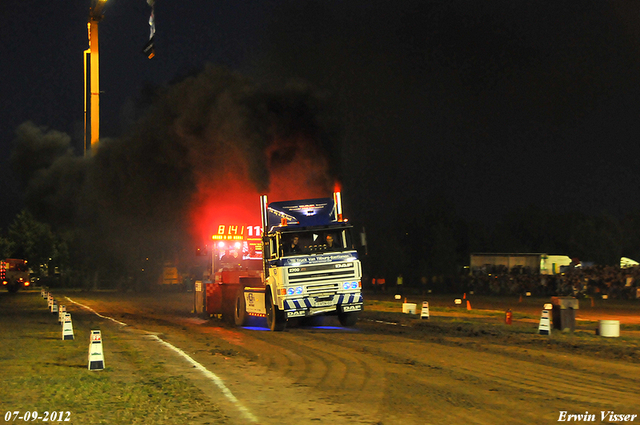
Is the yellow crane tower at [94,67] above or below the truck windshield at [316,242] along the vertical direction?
above

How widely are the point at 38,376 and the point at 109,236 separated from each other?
1650 inches

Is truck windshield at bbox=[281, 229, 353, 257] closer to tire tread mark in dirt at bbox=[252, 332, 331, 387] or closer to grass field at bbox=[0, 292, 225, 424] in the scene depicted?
tire tread mark in dirt at bbox=[252, 332, 331, 387]

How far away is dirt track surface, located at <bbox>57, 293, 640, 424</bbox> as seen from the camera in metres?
8.55

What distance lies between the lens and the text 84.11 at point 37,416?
8.08 m

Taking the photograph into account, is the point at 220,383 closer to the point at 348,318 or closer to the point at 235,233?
the point at 348,318

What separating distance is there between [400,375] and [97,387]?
487 centimetres

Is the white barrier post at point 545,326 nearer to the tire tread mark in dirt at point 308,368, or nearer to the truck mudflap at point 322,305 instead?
the truck mudflap at point 322,305

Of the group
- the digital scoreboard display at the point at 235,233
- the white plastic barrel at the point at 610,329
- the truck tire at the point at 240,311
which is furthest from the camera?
the digital scoreboard display at the point at 235,233

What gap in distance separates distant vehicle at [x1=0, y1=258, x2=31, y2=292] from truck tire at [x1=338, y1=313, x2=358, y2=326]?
1900 inches

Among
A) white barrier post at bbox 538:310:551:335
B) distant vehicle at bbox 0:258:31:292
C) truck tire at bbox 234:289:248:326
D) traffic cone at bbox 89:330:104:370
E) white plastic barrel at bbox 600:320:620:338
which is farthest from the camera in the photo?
distant vehicle at bbox 0:258:31:292

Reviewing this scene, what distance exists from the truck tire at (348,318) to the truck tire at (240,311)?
10.2ft

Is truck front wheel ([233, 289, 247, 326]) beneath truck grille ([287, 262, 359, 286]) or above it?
beneath

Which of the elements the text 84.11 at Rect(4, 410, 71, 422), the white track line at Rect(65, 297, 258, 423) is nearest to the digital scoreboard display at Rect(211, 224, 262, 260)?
the white track line at Rect(65, 297, 258, 423)

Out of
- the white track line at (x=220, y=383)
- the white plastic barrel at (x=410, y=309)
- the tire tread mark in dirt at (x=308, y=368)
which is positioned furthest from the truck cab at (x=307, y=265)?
the white plastic barrel at (x=410, y=309)
